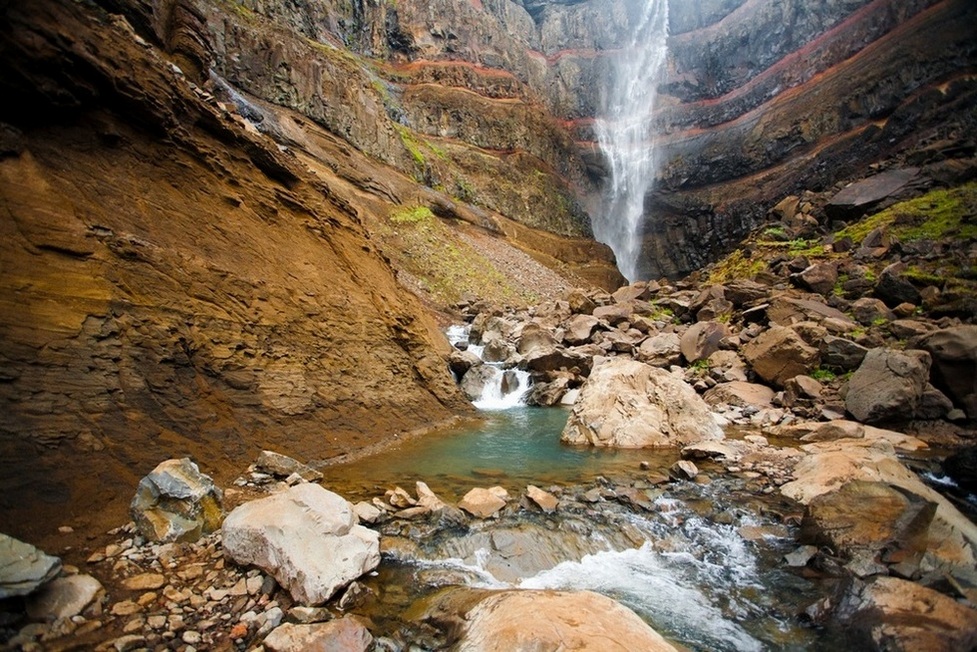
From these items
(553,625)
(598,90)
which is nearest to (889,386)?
(553,625)

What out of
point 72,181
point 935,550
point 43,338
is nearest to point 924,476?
point 935,550

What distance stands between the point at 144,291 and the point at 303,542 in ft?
12.1

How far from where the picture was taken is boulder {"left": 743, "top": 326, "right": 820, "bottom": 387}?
9852mm

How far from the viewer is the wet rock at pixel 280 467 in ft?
17.2

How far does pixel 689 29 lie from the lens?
1921 inches

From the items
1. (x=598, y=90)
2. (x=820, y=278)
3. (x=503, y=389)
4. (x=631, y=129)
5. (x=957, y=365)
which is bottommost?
(x=503, y=389)

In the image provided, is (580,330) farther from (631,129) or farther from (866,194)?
(631,129)

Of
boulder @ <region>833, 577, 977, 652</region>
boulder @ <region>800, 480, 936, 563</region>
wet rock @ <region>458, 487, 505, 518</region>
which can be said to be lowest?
wet rock @ <region>458, 487, 505, 518</region>

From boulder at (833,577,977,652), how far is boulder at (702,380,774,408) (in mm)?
7416

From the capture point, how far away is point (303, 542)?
3.32 meters

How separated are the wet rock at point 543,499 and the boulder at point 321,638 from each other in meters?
2.71

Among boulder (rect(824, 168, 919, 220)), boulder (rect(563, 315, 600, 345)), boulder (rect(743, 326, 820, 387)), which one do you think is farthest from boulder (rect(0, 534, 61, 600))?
boulder (rect(824, 168, 919, 220))

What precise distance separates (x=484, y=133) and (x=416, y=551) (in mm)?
44645

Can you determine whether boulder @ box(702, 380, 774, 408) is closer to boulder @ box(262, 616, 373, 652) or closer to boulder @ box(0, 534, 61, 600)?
boulder @ box(262, 616, 373, 652)
